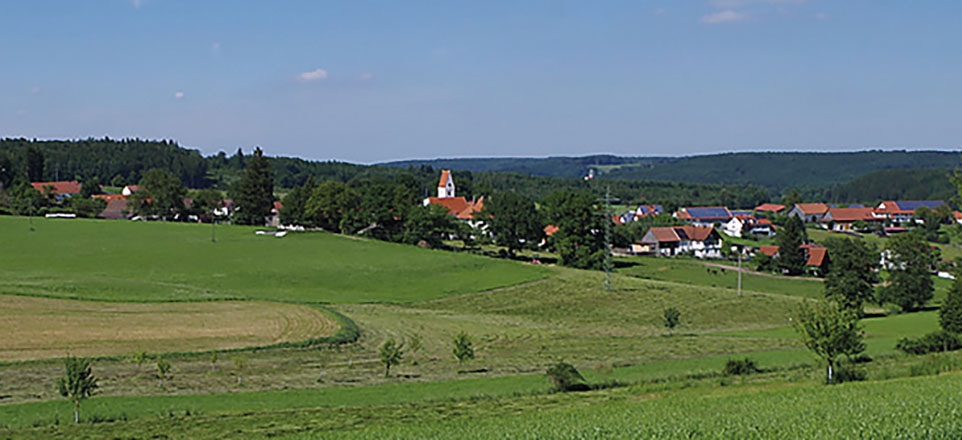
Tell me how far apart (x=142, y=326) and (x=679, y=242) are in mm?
89723

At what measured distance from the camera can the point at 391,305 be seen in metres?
63.3

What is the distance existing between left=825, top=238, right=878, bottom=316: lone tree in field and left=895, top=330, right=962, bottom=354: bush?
479 cm

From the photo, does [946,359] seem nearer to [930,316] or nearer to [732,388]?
[732,388]

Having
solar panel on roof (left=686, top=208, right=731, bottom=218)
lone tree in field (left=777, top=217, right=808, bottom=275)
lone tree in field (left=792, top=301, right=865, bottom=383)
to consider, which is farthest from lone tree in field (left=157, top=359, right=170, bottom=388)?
solar panel on roof (left=686, top=208, right=731, bottom=218)

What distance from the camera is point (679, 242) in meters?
123

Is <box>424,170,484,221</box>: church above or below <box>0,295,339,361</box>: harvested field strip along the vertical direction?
above

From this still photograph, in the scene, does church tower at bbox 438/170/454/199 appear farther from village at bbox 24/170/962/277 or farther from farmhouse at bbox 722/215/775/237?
farmhouse at bbox 722/215/775/237

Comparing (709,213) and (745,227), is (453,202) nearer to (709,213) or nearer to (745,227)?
(745,227)

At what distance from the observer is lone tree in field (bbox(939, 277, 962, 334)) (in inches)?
1887

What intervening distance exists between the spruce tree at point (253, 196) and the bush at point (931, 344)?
96.0 m

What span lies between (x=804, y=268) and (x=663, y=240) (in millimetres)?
27882

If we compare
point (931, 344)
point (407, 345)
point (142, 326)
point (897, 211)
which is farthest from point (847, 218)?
point (142, 326)

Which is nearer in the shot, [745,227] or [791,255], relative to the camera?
[791,255]

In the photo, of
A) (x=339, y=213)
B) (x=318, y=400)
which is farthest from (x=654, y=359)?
(x=339, y=213)
